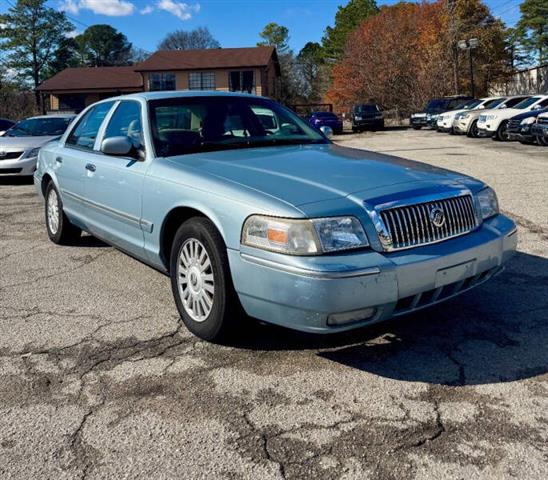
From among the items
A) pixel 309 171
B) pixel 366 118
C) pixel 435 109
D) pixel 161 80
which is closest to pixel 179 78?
pixel 161 80

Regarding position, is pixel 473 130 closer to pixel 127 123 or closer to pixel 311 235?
pixel 127 123

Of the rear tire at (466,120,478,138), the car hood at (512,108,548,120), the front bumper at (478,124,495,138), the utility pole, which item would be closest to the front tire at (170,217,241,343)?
the car hood at (512,108,548,120)

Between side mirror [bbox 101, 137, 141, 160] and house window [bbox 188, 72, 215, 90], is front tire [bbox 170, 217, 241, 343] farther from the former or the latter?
house window [bbox 188, 72, 215, 90]

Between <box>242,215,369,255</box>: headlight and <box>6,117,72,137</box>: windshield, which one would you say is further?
<box>6,117,72,137</box>: windshield

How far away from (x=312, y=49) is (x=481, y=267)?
270 ft

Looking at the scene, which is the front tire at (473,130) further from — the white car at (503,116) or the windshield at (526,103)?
the windshield at (526,103)

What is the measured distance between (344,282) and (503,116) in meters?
19.4

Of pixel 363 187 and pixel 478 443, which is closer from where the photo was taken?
pixel 478 443

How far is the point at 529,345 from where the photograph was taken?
11.5 feet

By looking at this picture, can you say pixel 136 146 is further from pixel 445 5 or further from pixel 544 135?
pixel 445 5

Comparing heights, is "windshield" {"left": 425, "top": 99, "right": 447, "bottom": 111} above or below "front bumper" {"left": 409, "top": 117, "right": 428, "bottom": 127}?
above

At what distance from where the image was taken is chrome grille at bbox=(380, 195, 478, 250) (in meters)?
3.11

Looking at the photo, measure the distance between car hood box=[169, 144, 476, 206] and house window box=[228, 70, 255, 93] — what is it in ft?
148

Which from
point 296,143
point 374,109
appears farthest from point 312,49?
point 296,143
